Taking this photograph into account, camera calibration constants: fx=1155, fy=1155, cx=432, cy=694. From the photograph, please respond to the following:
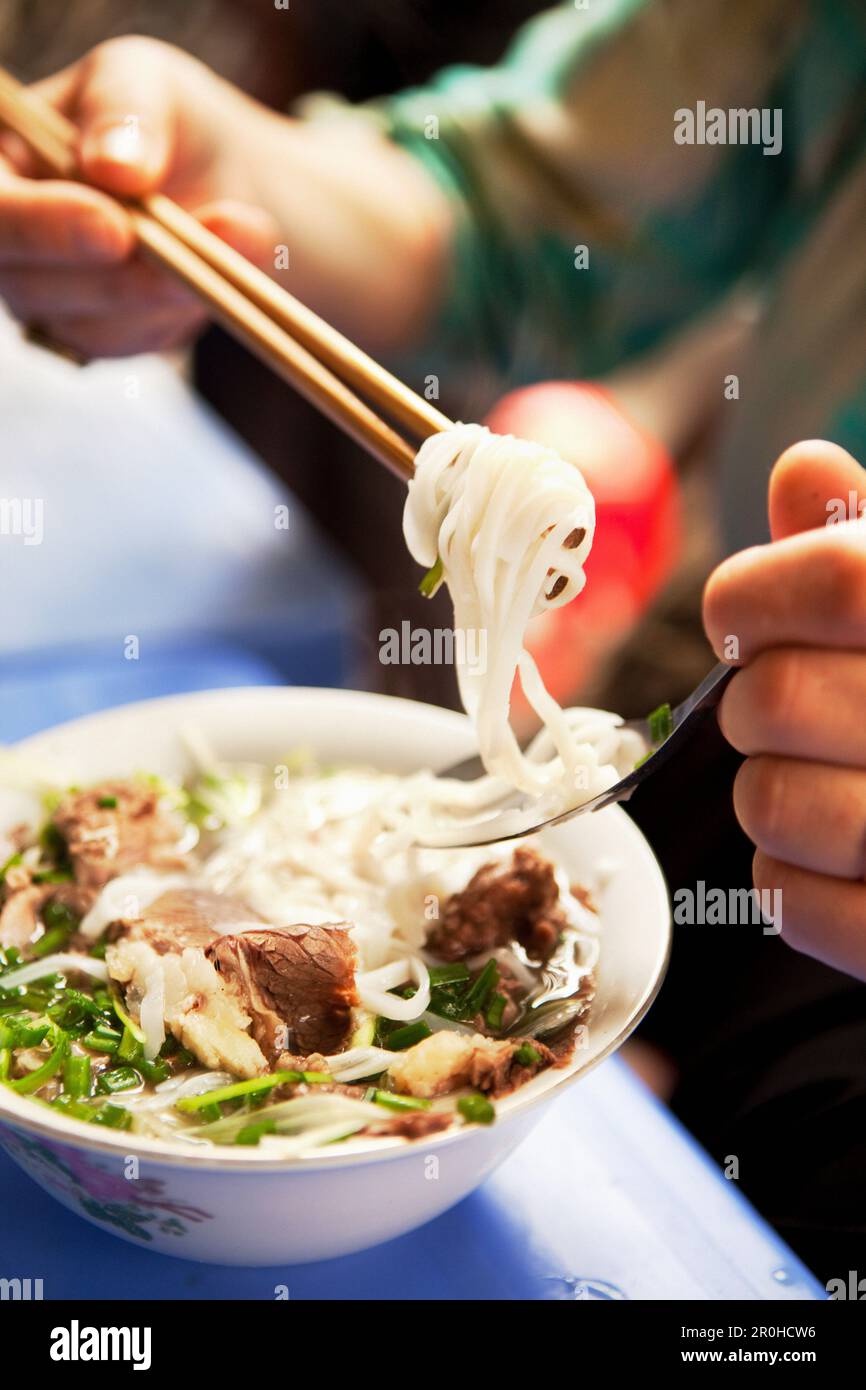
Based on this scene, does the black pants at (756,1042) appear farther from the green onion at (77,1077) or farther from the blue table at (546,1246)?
the green onion at (77,1077)

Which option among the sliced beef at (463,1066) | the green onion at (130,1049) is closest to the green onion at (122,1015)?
the green onion at (130,1049)

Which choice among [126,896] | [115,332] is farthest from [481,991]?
[115,332]

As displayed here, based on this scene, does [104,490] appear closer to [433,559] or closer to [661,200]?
[661,200]

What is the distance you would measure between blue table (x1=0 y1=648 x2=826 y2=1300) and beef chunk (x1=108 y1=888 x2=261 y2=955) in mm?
252

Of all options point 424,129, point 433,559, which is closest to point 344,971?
point 433,559

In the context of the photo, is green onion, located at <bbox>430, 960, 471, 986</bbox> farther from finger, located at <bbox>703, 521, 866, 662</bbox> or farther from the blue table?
finger, located at <bbox>703, 521, 866, 662</bbox>

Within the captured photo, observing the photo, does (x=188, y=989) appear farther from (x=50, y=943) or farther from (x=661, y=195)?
(x=661, y=195)

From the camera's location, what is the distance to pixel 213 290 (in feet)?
4.04

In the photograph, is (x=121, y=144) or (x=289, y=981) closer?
(x=289, y=981)

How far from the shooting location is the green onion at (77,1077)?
92 centimetres

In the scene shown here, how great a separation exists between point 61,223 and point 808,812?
116 cm

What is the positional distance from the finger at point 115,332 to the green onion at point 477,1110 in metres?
1.28

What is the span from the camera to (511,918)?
3.70 feet

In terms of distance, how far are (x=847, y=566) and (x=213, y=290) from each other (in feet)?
2.55
